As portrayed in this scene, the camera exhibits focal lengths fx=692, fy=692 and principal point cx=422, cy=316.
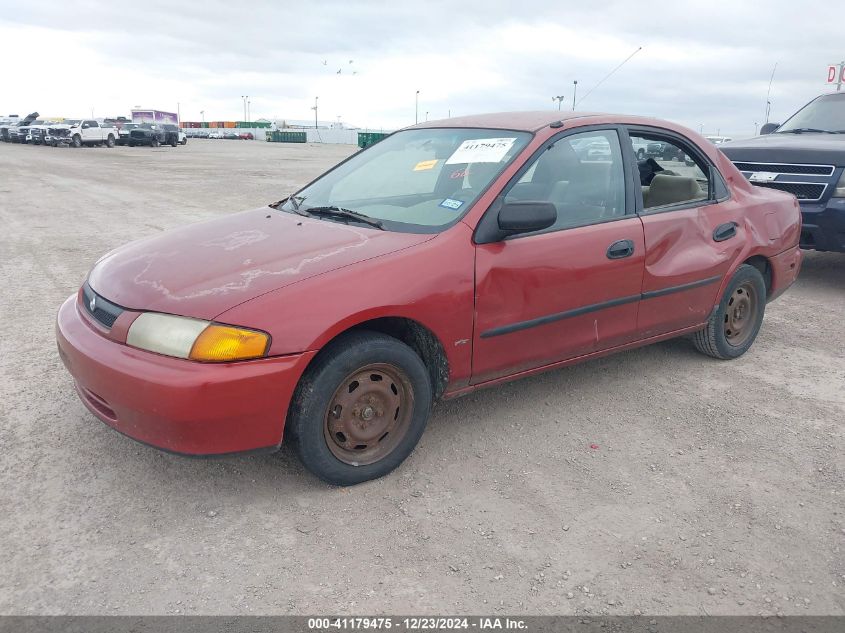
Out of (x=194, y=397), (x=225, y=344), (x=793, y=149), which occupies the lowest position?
(x=194, y=397)

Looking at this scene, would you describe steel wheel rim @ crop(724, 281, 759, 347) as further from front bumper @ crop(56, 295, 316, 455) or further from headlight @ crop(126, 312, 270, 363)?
headlight @ crop(126, 312, 270, 363)

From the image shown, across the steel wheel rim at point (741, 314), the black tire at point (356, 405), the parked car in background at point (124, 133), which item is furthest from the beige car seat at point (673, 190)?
the parked car in background at point (124, 133)

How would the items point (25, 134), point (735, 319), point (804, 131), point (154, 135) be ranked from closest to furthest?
point (735, 319)
point (804, 131)
point (25, 134)
point (154, 135)

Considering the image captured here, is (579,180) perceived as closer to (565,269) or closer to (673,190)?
(565,269)

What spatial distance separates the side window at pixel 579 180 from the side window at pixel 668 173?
10.8 inches

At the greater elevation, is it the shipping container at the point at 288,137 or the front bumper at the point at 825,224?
the shipping container at the point at 288,137

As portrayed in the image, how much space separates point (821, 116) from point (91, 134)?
125 ft

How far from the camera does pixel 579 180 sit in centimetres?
368

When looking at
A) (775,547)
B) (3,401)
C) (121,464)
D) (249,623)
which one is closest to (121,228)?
(3,401)

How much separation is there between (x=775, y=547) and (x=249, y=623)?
1937 mm

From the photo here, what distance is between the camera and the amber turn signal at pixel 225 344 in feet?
8.38

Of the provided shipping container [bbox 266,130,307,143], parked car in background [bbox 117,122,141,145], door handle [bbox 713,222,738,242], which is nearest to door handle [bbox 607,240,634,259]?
door handle [bbox 713,222,738,242]

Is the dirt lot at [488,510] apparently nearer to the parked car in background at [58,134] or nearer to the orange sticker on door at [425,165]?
the orange sticker on door at [425,165]

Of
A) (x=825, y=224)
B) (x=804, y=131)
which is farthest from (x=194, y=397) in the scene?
(x=804, y=131)
